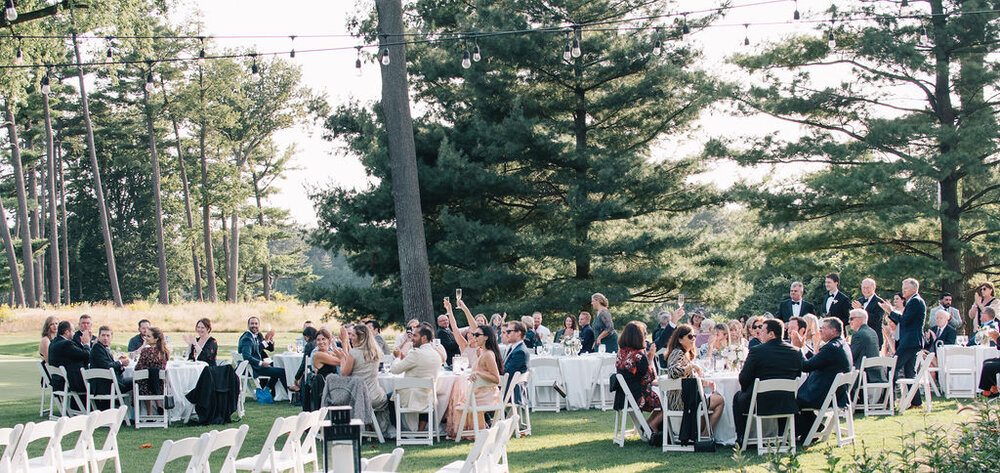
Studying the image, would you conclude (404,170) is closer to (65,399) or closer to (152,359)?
(152,359)

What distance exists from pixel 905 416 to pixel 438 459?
233 inches

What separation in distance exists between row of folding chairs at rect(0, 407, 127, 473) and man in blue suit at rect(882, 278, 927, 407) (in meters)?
9.79

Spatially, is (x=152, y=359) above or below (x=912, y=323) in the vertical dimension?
above

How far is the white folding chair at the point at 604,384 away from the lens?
13.7 metres

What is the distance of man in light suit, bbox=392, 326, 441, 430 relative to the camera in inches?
420

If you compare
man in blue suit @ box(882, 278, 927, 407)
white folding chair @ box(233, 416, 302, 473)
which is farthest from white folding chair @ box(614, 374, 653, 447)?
man in blue suit @ box(882, 278, 927, 407)

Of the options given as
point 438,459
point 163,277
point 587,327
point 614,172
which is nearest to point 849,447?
point 438,459

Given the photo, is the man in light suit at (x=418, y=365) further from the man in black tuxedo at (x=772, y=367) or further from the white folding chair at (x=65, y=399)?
the white folding chair at (x=65, y=399)

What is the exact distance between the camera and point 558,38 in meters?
22.3

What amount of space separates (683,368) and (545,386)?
472cm

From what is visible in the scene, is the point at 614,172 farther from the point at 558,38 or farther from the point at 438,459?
the point at 438,459

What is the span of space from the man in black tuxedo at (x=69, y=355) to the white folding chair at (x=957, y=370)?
39.5 feet

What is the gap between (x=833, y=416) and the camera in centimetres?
966

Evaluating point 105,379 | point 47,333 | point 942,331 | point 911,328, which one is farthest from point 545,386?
point 47,333
